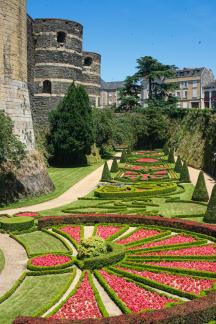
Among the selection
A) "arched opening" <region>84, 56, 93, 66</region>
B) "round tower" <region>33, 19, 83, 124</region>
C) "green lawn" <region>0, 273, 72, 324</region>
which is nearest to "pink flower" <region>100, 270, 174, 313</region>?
"green lawn" <region>0, 273, 72, 324</region>

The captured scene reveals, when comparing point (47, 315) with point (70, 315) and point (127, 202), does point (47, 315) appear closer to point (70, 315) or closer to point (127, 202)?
point (70, 315)

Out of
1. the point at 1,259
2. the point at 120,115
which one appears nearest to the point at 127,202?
the point at 1,259

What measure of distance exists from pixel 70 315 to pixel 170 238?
29.0 ft

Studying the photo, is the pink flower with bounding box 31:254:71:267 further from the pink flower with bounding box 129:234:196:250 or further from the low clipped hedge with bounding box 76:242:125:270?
the pink flower with bounding box 129:234:196:250

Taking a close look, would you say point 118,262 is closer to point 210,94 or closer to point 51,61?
point 51,61

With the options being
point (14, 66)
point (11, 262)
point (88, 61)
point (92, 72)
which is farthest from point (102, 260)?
point (88, 61)

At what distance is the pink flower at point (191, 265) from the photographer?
15.7 m

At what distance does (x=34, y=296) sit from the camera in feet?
44.9

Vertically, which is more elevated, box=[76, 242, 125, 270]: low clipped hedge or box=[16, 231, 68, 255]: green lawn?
box=[76, 242, 125, 270]: low clipped hedge

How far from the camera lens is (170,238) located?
20125 mm

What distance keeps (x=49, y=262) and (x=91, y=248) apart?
1729 millimetres

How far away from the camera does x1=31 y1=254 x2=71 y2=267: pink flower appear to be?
54.5 ft

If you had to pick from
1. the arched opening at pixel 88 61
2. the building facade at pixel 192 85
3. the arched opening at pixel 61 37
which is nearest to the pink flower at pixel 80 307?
the arched opening at pixel 61 37

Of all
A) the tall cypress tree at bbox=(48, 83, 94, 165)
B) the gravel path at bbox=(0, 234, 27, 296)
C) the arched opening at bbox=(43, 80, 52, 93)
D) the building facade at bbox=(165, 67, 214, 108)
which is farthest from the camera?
the building facade at bbox=(165, 67, 214, 108)
